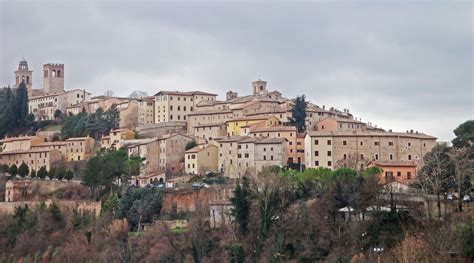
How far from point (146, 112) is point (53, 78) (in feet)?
78.6

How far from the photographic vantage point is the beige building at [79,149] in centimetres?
6688

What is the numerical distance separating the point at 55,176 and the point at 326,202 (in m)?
26.1

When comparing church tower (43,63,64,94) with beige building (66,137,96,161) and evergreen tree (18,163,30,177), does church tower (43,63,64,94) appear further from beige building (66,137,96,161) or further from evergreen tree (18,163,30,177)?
evergreen tree (18,163,30,177)

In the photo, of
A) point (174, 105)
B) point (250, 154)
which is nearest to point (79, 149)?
point (174, 105)

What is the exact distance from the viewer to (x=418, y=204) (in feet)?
128

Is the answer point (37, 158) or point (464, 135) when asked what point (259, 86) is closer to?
point (37, 158)

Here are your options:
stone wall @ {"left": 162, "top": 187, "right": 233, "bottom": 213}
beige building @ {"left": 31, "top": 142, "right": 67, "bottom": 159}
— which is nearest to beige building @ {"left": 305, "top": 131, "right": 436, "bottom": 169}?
stone wall @ {"left": 162, "top": 187, "right": 233, "bottom": 213}

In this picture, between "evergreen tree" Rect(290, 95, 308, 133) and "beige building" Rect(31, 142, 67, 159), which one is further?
"beige building" Rect(31, 142, 67, 159)

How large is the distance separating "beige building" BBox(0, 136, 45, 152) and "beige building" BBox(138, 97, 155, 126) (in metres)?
7.68

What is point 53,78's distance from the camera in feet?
303

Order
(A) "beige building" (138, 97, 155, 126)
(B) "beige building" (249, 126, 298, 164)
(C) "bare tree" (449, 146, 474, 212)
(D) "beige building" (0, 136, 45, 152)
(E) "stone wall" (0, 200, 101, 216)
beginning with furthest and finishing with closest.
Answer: (A) "beige building" (138, 97, 155, 126), (D) "beige building" (0, 136, 45, 152), (B) "beige building" (249, 126, 298, 164), (E) "stone wall" (0, 200, 101, 216), (C) "bare tree" (449, 146, 474, 212)

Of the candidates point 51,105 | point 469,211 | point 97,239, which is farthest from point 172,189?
point 51,105

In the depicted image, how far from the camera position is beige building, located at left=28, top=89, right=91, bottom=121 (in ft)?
269

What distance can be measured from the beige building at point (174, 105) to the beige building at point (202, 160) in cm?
1102
